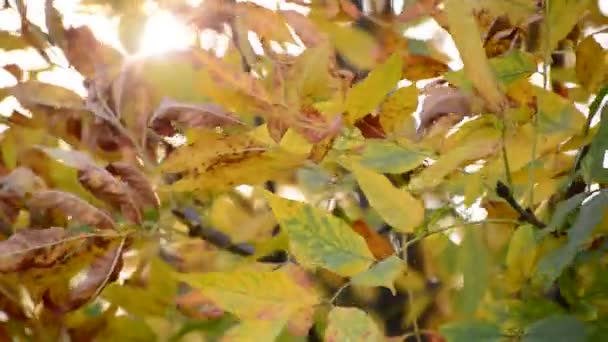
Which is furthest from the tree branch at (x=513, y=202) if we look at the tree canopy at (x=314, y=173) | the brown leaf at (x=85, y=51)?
the brown leaf at (x=85, y=51)

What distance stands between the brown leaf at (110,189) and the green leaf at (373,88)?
14 cm

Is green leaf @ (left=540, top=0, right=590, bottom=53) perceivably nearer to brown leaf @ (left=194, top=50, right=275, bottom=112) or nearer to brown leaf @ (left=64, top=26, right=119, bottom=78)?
brown leaf @ (left=194, top=50, right=275, bottom=112)

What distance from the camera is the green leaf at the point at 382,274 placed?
29 centimetres

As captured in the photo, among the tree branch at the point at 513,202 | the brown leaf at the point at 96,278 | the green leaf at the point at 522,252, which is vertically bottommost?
the brown leaf at the point at 96,278

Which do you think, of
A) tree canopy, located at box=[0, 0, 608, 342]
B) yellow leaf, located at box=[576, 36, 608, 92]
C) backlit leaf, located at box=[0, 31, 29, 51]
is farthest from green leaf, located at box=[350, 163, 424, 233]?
backlit leaf, located at box=[0, 31, 29, 51]

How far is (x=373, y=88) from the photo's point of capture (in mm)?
306

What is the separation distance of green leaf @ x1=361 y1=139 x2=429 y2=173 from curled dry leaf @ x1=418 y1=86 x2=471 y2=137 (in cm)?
4

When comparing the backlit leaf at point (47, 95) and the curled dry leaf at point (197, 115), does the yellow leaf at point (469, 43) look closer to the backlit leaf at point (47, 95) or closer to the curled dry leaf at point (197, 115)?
the curled dry leaf at point (197, 115)

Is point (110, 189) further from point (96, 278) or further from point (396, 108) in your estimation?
point (396, 108)

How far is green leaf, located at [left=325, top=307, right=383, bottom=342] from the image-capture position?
0.29 meters

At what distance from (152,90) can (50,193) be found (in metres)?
0.09

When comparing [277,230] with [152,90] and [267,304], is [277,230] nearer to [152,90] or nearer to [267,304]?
[152,90]

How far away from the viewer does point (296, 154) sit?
1.07 feet

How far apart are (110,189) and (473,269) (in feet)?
0.59
